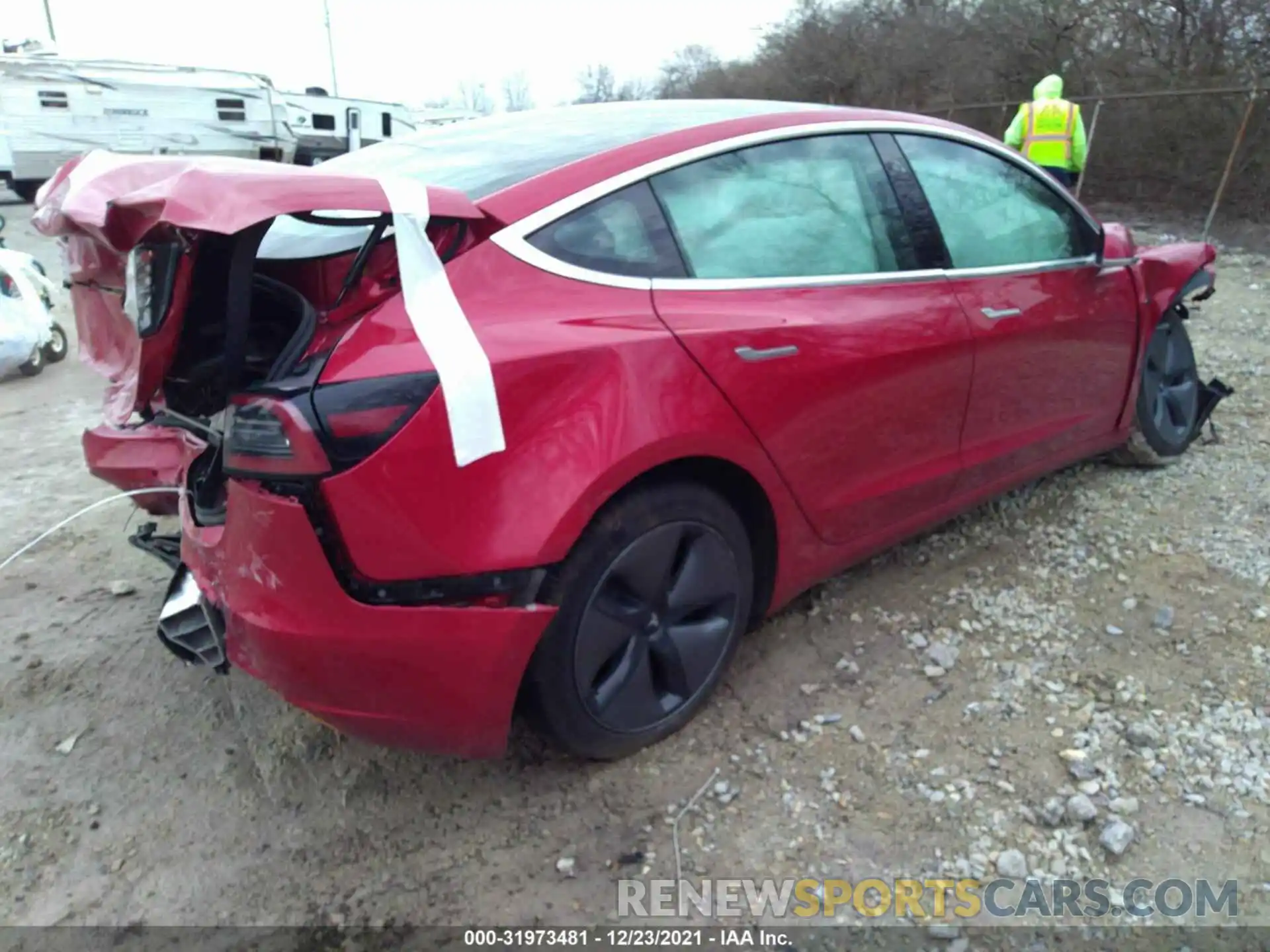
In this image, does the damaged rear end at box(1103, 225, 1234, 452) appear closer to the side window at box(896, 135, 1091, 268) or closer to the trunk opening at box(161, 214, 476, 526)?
the side window at box(896, 135, 1091, 268)

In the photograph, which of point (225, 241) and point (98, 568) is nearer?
point (225, 241)

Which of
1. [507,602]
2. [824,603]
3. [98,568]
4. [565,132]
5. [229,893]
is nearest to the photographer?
[507,602]

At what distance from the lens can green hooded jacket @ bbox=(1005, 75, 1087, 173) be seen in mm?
7719

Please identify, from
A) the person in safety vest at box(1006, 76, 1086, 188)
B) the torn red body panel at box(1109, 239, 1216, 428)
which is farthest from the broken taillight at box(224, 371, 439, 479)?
the person in safety vest at box(1006, 76, 1086, 188)

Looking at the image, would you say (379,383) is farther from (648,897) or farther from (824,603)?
(824,603)

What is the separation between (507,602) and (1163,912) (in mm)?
1587

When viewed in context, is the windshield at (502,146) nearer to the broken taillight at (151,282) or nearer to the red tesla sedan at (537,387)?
the red tesla sedan at (537,387)

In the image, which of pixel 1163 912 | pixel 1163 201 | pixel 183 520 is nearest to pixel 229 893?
pixel 183 520

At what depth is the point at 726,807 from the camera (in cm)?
237

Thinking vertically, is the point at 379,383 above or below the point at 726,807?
above

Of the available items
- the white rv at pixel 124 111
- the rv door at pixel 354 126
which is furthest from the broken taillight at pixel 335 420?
the rv door at pixel 354 126

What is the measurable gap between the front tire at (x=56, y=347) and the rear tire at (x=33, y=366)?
18cm

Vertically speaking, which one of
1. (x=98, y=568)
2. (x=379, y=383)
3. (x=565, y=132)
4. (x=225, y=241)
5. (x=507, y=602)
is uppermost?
(x=565, y=132)

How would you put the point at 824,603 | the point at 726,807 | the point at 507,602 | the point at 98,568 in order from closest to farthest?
1. the point at 507,602
2. the point at 726,807
3. the point at 824,603
4. the point at 98,568
